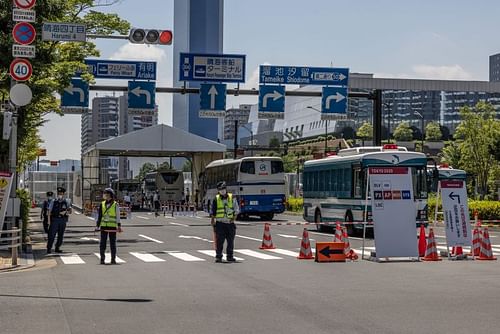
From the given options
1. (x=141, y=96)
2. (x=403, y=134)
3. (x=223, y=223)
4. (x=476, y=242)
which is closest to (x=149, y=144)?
(x=141, y=96)

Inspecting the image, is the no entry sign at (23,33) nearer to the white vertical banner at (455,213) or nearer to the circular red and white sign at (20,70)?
the circular red and white sign at (20,70)

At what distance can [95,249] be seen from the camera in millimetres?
25562

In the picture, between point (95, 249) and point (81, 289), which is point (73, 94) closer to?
point (95, 249)

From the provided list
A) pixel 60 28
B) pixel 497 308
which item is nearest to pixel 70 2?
pixel 60 28

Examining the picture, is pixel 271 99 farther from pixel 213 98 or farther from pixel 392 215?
pixel 392 215

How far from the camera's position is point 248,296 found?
43.3 feet

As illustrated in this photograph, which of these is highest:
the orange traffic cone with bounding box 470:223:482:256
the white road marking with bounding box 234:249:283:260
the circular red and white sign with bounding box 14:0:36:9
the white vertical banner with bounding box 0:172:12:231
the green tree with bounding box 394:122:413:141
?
the green tree with bounding box 394:122:413:141

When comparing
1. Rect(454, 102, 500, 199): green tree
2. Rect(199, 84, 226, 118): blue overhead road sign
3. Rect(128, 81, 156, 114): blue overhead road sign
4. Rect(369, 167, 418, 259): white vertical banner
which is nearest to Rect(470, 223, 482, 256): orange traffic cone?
Rect(369, 167, 418, 259): white vertical banner

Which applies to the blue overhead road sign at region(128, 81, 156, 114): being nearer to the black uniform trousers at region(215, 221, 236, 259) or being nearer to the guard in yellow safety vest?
the guard in yellow safety vest

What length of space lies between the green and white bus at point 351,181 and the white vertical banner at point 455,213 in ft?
16.6

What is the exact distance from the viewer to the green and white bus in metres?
29.3

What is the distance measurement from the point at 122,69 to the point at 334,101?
1054 cm

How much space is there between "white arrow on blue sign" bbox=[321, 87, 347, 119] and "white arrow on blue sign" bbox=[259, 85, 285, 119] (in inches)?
82.7

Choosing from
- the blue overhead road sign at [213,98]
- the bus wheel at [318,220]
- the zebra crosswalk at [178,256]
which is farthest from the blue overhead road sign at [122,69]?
the zebra crosswalk at [178,256]
